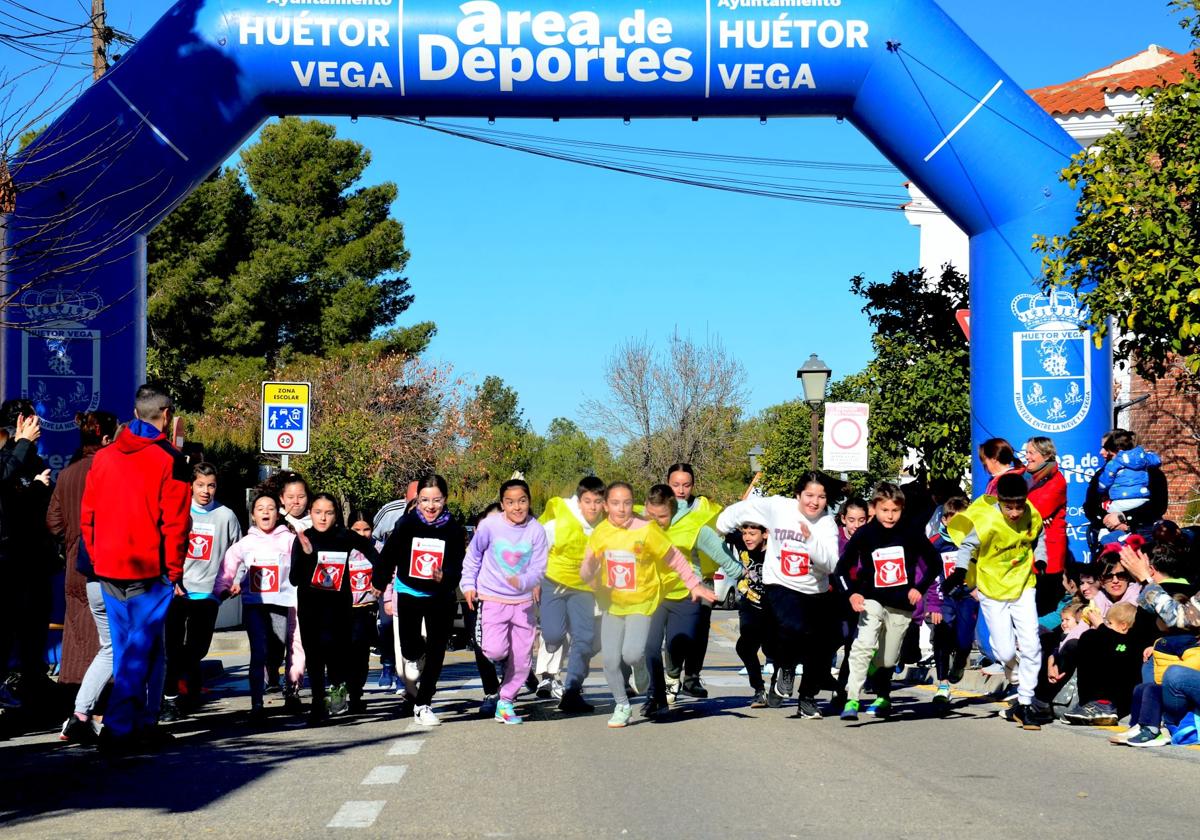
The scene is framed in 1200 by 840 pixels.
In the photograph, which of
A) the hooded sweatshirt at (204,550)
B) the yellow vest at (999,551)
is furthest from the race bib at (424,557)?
the yellow vest at (999,551)

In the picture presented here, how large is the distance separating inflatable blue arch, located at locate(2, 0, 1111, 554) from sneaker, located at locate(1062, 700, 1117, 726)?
4.22 m

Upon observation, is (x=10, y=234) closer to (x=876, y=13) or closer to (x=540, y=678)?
(x=540, y=678)

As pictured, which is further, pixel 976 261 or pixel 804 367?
pixel 804 367

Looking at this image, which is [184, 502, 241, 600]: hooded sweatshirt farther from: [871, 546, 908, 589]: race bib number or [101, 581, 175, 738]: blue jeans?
[871, 546, 908, 589]: race bib number

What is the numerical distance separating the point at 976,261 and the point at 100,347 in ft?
29.2

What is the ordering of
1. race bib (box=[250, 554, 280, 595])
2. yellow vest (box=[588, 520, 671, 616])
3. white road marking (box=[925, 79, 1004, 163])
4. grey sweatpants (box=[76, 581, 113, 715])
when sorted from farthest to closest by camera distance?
1. white road marking (box=[925, 79, 1004, 163])
2. race bib (box=[250, 554, 280, 595])
3. yellow vest (box=[588, 520, 671, 616])
4. grey sweatpants (box=[76, 581, 113, 715])

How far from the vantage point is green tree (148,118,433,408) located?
2061 inches

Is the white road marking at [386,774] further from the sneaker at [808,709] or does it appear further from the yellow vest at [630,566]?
the sneaker at [808,709]

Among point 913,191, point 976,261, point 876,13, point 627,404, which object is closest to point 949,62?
point 876,13

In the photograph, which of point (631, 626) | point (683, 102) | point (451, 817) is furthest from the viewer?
point (683, 102)

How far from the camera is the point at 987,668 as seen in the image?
15391mm

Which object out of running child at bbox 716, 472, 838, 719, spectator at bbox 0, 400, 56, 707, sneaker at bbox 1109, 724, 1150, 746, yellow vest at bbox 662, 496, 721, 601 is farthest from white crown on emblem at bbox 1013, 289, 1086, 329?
spectator at bbox 0, 400, 56, 707

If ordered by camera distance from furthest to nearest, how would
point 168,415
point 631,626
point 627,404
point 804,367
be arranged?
point 627,404 → point 804,367 → point 631,626 → point 168,415

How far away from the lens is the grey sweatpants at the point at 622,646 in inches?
460
